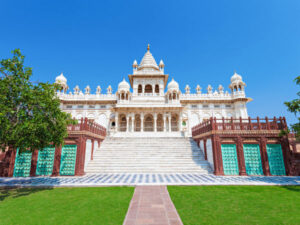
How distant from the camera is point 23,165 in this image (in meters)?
12.2

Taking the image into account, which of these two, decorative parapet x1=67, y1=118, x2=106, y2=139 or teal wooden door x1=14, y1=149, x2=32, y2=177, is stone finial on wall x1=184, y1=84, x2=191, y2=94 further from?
teal wooden door x1=14, y1=149, x2=32, y2=177

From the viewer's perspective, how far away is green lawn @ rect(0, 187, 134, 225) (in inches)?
183

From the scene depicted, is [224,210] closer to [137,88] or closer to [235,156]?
[235,156]

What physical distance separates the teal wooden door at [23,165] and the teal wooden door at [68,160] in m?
2.64

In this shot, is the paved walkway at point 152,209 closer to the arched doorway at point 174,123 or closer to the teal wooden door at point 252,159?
the teal wooden door at point 252,159

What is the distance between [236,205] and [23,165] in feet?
48.8

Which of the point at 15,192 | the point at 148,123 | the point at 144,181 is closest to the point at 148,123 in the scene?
the point at 148,123

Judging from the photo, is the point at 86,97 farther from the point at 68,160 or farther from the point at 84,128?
the point at 68,160

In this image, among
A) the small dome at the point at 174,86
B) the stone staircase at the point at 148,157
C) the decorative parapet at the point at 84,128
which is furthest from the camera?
the small dome at the point at 174,86

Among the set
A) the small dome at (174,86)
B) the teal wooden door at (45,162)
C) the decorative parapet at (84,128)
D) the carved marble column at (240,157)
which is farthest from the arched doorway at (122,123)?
the carved marble column at (240,157)

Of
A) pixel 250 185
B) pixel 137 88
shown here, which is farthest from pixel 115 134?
pixel 250 185

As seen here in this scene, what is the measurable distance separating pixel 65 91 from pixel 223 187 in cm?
3392

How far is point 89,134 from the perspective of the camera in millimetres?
13844

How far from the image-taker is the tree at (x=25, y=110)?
22.9ft
